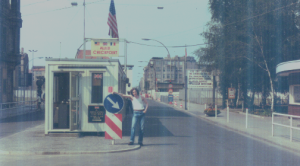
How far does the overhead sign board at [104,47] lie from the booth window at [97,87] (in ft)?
12.0

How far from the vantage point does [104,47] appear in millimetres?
15078

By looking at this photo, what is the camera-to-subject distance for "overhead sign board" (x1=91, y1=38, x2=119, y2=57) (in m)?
15.0

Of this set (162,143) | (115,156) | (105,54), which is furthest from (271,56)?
(115,156)

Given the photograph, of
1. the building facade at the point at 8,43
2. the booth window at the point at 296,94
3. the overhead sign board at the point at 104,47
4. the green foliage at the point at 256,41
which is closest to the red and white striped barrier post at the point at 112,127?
the overhead sign board at the point at 104,47

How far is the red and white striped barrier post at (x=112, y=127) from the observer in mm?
9656

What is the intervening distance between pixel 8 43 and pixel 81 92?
25598 millimetres

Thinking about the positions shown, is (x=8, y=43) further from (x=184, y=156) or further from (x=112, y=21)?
(x=184, y=156)

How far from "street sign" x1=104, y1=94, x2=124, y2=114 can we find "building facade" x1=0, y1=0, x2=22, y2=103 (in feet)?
84.1

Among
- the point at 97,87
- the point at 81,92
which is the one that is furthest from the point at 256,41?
the point at 81,92

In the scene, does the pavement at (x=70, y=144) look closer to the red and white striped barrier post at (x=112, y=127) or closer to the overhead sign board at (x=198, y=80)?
the red and white striped barrier post at (x=112, y=127)

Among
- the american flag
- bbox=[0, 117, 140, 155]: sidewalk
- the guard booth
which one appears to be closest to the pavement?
bbox=[0, 117, 140, 155]: sidewalk

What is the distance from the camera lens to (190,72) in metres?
30.3

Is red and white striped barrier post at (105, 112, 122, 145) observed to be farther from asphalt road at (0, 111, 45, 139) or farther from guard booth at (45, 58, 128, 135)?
asphalt road at (0, 111, 45, 139)

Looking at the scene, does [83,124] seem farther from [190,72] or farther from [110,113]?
[190,72]
